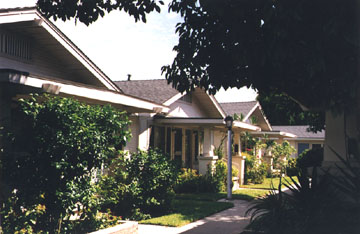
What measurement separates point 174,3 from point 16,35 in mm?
4426

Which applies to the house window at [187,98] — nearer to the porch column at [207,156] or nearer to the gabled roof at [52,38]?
the porch column at [207,156]

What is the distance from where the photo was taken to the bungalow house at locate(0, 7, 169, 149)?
7.40 m

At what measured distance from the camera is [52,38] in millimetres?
10102

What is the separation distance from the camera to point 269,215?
23.3 ft

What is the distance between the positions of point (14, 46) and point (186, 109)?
394 inches

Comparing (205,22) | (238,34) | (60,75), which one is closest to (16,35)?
(60,75)

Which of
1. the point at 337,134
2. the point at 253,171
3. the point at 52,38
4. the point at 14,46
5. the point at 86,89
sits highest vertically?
the point at 52,38

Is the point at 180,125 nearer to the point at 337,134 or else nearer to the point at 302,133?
the point at 337,134

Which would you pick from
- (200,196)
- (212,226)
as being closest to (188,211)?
(212,226)

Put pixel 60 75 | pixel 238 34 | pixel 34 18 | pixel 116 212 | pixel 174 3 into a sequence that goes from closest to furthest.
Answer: pixel 238 34 → pixel 174 3 → pixel 34 18 → pixel 116 212 → pixel 60 75

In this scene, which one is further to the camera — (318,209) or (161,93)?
(161,93)

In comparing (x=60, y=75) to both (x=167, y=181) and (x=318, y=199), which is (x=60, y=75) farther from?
(x=318, y=199)

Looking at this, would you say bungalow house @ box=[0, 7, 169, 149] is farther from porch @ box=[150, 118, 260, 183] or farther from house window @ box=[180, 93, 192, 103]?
house window @ box=[180, 93, 192, 103]

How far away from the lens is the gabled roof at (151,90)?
15.7 m
